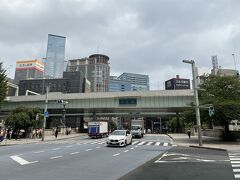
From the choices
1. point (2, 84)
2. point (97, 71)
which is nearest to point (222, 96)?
point (2, 84)

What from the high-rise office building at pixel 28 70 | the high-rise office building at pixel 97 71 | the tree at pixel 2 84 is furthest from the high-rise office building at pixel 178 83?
the tree at pixel 2 84

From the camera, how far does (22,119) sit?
124 ft

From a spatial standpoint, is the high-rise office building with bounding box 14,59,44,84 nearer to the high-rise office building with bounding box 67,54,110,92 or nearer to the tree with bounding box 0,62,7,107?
the high-rise office building with bounding box 67,54,110,92

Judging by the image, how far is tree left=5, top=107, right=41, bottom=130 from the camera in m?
37.7

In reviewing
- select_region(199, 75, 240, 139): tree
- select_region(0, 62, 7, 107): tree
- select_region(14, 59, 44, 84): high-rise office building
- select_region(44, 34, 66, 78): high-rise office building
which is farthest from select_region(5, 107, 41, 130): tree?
select_region(44, 34, 66, 78): high-rise office building

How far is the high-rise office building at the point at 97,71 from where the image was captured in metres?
184

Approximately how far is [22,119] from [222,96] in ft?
99.8

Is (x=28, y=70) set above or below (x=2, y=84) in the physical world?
above

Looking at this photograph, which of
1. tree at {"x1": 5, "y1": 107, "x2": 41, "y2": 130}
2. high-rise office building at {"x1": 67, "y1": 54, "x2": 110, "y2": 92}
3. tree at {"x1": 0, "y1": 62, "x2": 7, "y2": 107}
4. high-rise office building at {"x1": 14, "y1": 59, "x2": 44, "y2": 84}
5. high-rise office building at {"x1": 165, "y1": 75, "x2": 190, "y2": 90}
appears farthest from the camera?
high-rise office building at {"x1": 67, "y1": 54, "x2": 110, "y2": 92}

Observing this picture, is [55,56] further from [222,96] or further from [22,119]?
[222,96]

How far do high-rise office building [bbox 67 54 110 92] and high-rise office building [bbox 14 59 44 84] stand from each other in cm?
3397

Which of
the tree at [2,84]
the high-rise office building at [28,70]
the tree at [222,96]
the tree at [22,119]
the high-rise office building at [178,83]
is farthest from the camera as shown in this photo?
the high-rise office building at [28,70]

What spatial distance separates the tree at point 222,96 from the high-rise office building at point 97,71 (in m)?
151

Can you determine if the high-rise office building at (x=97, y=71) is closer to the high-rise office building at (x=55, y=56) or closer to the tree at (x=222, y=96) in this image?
the high-rise office building at (x=55, y=56)
